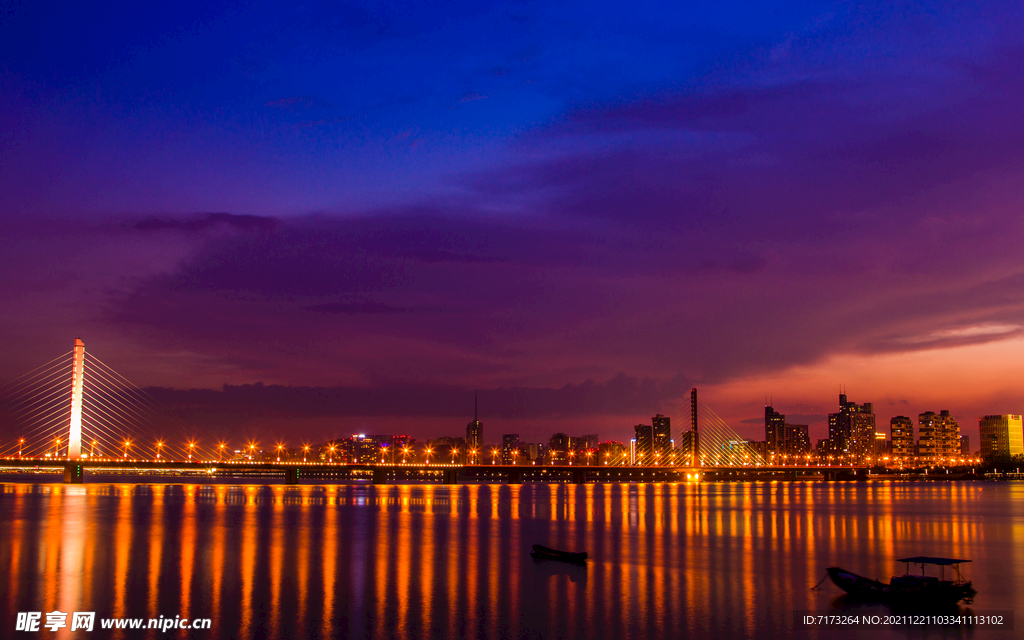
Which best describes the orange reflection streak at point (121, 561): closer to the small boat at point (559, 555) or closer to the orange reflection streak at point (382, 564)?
the orange reflection streak at point (382, 564)

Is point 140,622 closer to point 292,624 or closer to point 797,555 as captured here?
point 292,624

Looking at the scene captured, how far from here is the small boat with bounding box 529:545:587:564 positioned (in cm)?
4356

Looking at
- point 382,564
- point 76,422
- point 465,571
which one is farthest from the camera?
point 76,422

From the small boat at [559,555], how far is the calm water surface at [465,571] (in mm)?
932

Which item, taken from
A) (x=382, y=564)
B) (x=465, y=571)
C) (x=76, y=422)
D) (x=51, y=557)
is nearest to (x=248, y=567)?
(x=382, y=564)

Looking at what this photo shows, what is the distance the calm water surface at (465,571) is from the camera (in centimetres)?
2770

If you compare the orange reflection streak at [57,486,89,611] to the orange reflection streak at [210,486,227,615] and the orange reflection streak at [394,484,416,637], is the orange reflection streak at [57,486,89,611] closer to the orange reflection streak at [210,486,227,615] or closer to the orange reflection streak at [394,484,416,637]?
the orange reflection streak at [210,486,227,615]

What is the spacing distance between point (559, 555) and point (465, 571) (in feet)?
22.0

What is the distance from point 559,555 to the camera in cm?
4447

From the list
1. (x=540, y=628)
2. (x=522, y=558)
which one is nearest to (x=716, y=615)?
(x=540, y=628)

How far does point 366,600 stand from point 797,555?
87.9ft

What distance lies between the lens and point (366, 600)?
3109cm

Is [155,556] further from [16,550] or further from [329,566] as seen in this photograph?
[329,566]

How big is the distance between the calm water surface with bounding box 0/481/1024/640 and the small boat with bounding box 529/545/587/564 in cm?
93
